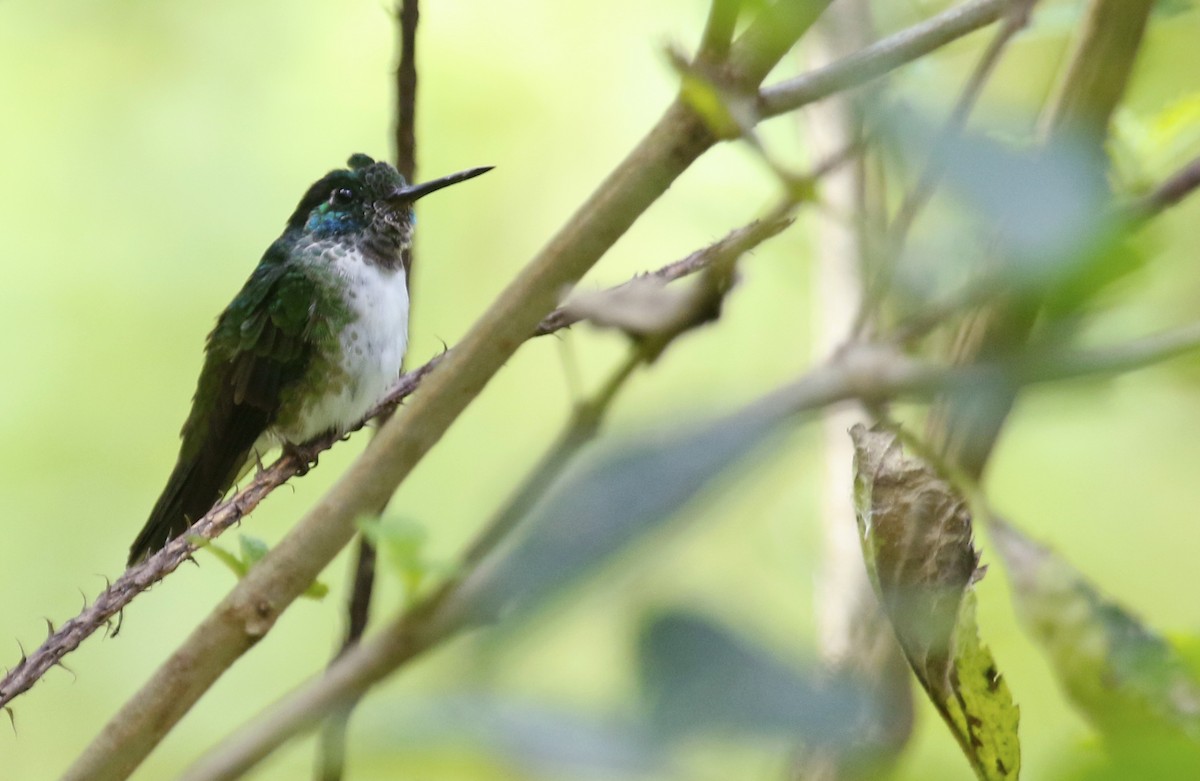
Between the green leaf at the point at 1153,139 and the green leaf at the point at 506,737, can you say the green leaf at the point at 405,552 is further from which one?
the green leaf at the point at 1153,139

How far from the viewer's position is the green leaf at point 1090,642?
0.63m

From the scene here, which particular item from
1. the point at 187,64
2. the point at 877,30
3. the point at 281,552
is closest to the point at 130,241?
the point at 187,64

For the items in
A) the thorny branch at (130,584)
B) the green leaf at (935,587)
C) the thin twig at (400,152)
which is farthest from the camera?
the thin twig at (400,152)

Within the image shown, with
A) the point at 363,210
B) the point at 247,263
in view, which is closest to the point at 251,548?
the point at 363,210

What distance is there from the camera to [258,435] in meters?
2.78

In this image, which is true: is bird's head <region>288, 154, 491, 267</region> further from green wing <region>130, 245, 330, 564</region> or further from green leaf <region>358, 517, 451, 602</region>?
green leaf <region>358, 517, 451, 602</region>

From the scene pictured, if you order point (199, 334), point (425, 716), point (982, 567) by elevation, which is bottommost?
point (425, 716)

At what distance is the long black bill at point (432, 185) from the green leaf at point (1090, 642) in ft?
4.69

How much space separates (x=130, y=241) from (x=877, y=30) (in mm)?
4240

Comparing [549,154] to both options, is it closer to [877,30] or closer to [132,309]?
[132,309]

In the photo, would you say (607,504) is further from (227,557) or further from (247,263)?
(247,263)

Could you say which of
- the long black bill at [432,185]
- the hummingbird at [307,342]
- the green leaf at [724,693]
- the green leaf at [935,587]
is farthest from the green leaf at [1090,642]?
the hummingbird at [307,342]

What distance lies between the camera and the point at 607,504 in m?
0.42

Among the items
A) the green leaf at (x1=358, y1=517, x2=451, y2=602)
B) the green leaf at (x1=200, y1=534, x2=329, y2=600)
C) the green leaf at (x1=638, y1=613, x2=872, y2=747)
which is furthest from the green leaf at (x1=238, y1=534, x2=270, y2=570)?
the green leaf at (x1=638, y1=613, x2=872, y2=747)
